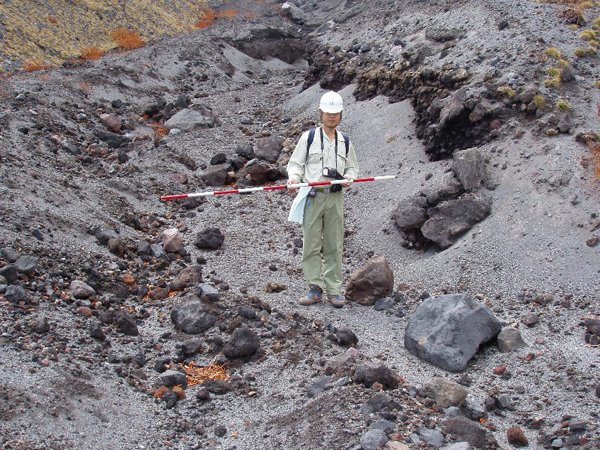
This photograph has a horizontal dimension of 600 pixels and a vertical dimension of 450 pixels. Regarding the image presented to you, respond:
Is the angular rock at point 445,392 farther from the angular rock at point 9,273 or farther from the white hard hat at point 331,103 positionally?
the angular rock at point 9,273

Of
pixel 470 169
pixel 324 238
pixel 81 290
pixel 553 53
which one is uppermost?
pixel 553 53

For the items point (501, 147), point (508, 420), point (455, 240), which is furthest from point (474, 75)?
point (508, 420)

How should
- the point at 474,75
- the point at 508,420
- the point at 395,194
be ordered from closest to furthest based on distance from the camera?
the point at 508,420 → the point at 395,194 → the point at 474,75

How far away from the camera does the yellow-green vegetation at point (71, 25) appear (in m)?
19.0

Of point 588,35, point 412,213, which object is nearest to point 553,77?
point 588,35

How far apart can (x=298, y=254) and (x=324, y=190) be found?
7.66 ft

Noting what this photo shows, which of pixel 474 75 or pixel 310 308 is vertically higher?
pixel 474 75

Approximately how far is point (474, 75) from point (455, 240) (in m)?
3.87

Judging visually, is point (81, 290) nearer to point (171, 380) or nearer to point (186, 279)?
point (186, 279)

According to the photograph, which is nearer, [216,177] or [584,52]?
[584,52]

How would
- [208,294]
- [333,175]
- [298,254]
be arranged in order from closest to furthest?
[333,175]
[208,294]
[298,254]

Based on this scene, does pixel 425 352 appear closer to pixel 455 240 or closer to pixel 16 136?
pixel 455 240

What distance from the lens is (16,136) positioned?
10125mm

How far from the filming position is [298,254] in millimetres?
8539
